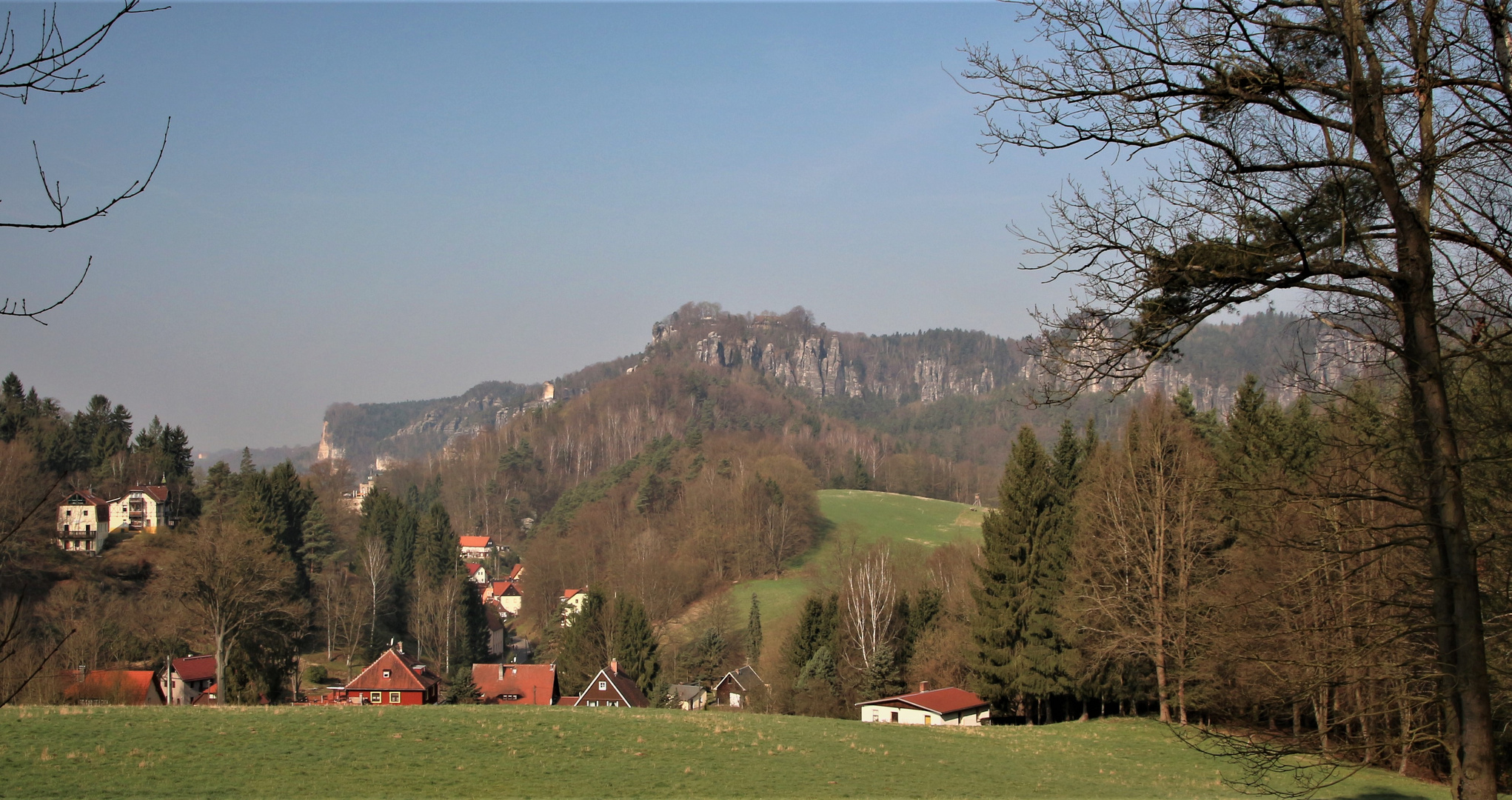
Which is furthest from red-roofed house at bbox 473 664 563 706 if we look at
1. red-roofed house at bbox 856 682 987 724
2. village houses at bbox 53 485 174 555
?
village houses at bbox 53 485 174 555

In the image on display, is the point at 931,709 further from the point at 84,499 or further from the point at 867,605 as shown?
the point at 84,499

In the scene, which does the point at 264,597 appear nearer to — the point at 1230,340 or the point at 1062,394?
the point at 1062,394

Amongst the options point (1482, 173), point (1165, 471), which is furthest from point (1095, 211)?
point (1165, 471)

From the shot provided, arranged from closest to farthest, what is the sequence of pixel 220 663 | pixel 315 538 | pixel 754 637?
pixel 220 663
pixel 754 637
pixel 315 538

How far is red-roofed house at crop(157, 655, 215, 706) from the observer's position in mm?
38062

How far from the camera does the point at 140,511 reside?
215ft

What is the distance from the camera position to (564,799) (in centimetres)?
1407

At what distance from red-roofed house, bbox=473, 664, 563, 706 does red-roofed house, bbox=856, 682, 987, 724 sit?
48.7 feet

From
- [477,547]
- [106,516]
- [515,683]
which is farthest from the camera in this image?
[477,547]

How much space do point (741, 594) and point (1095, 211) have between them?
63.0 m

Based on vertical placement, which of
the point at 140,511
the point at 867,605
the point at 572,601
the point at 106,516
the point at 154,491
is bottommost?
the point at 572,601

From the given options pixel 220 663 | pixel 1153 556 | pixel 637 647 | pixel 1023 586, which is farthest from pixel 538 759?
pixel 637 647

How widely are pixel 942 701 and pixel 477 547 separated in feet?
287

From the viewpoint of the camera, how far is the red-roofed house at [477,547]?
10994 centimetres
